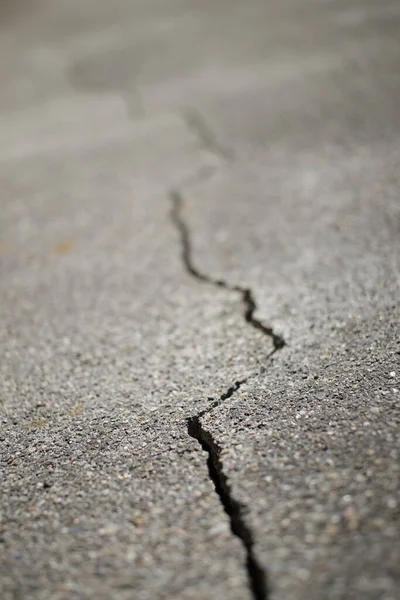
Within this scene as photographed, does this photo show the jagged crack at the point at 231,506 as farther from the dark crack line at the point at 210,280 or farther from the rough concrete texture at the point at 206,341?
the dark crack line at the point at 210,280

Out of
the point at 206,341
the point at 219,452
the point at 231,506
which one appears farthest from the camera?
the point at 206,341

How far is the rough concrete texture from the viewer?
142 centimetres

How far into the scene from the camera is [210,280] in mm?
2643

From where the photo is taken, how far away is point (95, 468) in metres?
1.73

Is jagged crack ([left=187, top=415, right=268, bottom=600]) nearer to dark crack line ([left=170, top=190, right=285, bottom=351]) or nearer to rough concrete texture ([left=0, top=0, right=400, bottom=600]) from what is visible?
rough concrete texture ([left=0, top=0, right=400, bottom=600])

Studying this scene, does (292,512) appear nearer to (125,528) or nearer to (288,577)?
(288,577)

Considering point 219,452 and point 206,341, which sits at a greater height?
point 219,452

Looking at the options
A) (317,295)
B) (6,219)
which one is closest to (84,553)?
(317,295)

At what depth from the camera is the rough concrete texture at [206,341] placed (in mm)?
1425

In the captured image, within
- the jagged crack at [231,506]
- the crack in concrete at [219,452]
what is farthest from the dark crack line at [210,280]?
the jagged crack at [231,506]

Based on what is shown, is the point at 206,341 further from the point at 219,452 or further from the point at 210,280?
the point at 219,452

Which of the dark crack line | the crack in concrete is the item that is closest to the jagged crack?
the crack in concrete

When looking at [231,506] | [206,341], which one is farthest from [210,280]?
[231,506]

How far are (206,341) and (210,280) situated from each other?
1.51 feet
